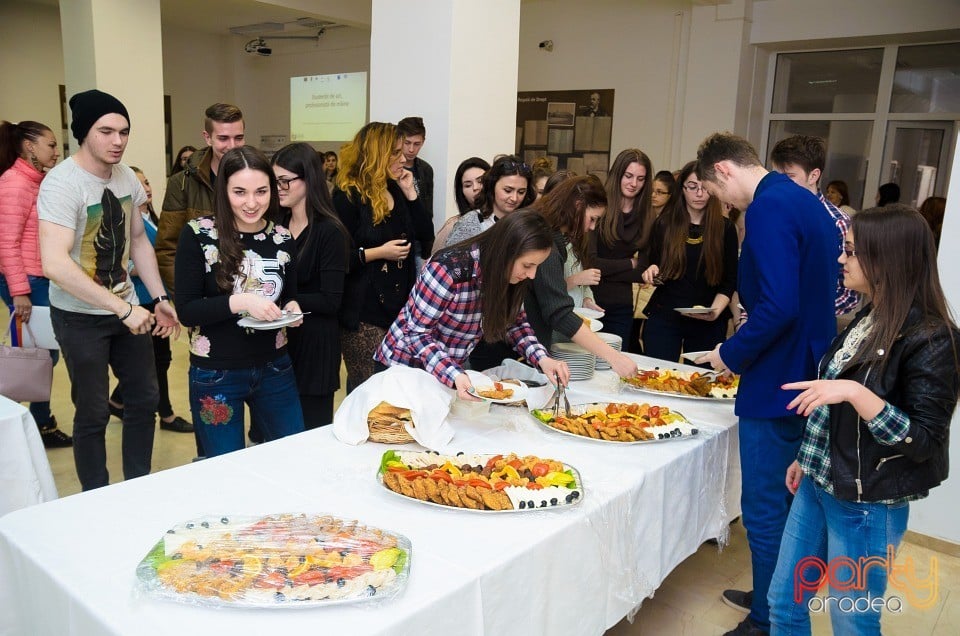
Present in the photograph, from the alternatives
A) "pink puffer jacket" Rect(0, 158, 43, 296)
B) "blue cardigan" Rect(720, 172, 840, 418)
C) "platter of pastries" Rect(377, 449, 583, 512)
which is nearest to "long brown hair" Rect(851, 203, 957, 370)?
"blue cardigan" Rect(720, 172, 840, 418)

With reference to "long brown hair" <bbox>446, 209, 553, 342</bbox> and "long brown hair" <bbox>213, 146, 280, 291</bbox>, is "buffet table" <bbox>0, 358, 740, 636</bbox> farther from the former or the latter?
"long brown hair" <bbox>213, 146, 280, 291</bbox>

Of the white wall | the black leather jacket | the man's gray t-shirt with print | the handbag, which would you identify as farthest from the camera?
the white wall

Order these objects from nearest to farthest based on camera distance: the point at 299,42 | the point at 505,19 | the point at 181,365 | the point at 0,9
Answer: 1. the point at 505,19
2. the point at 181,365
3. the point at 0,9
4. the point at 299,42

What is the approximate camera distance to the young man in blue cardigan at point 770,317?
1.86m

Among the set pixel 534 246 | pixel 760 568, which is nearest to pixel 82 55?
pixel 534 246

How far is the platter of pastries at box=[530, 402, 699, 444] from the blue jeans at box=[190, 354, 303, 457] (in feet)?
2.52

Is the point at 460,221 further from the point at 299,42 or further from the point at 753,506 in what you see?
the point at 299,42

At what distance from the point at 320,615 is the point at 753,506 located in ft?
4.48

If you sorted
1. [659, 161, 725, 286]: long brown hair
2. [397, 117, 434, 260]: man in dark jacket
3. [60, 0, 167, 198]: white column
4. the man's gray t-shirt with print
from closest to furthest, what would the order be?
the man's gray t-shirt with print
[659, 161, 725, 286]: long brown hair
[397, 117, 434, 260]: man in dark jacket
[60, 0, 167, 198]: white column

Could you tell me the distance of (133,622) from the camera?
1062mm

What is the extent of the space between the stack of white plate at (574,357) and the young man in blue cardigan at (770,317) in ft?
1.86

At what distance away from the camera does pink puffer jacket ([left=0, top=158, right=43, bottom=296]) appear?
2.95m

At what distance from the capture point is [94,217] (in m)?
2.28

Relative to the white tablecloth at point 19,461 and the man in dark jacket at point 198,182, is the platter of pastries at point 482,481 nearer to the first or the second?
the white tablecloth at point 19,461
